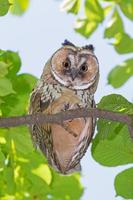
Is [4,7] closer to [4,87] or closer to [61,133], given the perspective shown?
[4,87]

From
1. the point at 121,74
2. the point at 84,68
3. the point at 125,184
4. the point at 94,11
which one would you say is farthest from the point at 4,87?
the point at 94,11

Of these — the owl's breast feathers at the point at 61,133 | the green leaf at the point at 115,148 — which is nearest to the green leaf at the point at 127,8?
the owl's breast feathers at the point at 61,133

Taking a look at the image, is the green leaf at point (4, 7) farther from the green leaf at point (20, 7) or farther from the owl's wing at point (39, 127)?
the green leaf at point (20, 7)

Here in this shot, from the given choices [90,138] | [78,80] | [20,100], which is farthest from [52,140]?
[20,100]

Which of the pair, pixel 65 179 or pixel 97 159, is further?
pixel 65 179

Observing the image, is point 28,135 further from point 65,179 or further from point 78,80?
point 65,179

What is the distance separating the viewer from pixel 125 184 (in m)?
2.05

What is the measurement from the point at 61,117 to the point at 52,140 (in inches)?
18.5

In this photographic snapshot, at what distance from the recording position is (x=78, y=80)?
228cm

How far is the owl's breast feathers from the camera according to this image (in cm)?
205

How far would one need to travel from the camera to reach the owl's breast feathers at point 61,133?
2053 mm

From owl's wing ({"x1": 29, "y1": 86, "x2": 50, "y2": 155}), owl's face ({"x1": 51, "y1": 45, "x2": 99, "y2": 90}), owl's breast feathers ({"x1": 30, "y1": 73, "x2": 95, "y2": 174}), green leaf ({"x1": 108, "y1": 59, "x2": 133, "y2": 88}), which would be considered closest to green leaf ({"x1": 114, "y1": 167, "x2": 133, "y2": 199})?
owl's breast feathers ({"x1": 30, "y1": 73, "x2": 95, "y2": 174})

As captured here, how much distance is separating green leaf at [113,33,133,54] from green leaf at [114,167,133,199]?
99 cm

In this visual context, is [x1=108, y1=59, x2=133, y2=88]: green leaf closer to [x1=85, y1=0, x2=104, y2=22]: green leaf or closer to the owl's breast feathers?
[x1=85, y1=0, x2=104, y2=22]: green leaf
